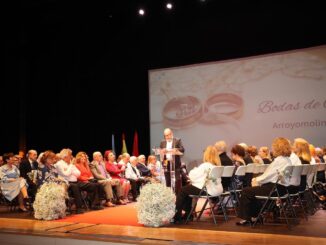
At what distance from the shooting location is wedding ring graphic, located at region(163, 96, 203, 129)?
10.9m

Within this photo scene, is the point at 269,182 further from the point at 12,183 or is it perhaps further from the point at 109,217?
the point at 12,183

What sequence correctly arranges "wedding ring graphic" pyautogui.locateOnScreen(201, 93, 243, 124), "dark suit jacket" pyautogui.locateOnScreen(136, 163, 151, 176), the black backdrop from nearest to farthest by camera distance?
"dark suit jacket" pyautogui.locateOnScreen(136, 163, 151, 176), the black backdrop, "wedding ring graphic" pyautogui.locateOnScreen(201, 93, 243, 124)

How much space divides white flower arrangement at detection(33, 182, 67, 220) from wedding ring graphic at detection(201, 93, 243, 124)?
5.43 m

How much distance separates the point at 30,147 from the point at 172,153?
9353 mm

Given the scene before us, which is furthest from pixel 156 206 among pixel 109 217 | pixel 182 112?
pixel 182 112

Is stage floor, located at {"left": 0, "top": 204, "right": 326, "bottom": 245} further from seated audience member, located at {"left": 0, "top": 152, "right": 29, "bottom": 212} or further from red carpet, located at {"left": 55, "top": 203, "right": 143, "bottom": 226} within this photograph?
seated audience member, located at {"left": 0, "top": 152, "right": 29, "bottom": 212}

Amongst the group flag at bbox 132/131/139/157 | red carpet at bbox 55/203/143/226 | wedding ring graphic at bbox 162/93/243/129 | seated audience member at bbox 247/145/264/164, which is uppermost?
wedding ring graphic at bbox 162/93/243/129

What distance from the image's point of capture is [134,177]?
841cm

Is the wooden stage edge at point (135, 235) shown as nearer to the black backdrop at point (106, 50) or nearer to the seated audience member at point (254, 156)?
the seated audience member at point (254, 156)

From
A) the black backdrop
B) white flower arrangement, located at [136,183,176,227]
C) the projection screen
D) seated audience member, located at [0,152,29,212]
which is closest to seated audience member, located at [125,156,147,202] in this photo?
seated audience member, located at [0,152,29,212]

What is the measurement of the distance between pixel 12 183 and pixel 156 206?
126 inches

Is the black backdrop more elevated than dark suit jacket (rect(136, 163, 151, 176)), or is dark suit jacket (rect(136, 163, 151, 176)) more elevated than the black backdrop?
the black backdrop

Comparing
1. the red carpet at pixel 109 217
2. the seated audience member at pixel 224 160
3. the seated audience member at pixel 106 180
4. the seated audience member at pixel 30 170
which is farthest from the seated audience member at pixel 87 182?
the seated audience member at pixel 224 160

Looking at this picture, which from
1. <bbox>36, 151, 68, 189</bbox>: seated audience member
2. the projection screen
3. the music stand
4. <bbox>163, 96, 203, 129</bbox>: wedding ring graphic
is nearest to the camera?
the music stand
